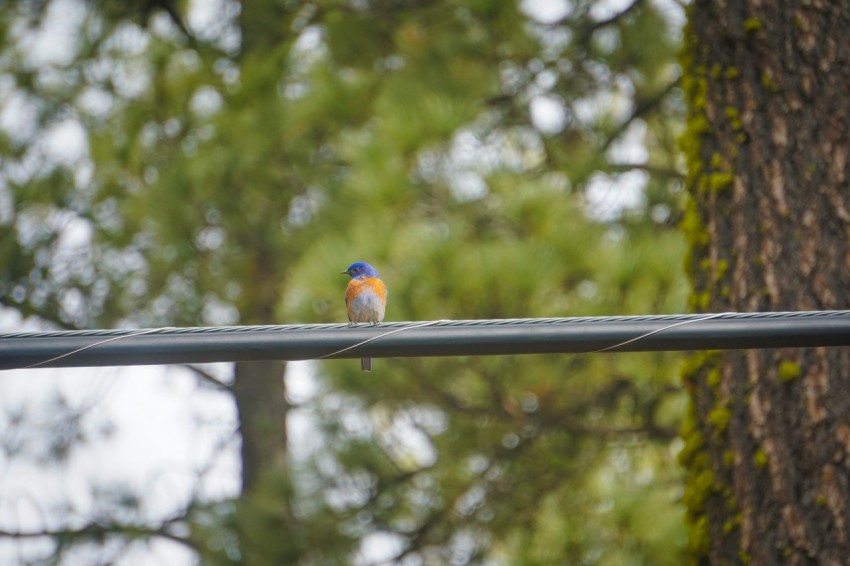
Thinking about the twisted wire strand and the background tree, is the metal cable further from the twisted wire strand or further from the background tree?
the background tree

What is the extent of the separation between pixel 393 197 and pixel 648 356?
105cm

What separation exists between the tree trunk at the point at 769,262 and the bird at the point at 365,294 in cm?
108

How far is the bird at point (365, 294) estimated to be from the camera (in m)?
3.43

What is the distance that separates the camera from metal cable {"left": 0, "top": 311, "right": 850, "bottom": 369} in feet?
6.01

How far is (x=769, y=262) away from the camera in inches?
101

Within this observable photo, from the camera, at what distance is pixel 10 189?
563 cm

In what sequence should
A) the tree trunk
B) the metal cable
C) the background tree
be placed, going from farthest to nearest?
1. the background tree
2. the tree trunk
3. the metal cable

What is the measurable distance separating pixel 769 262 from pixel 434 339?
3.49ft

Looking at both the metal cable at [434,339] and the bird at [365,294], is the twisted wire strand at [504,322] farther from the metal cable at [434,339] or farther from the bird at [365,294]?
the bird at [365,294]

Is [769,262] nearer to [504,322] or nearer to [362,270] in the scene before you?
[504,322]

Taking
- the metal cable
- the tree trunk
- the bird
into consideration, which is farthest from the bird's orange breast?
the metal cable

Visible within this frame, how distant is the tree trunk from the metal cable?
677 mm

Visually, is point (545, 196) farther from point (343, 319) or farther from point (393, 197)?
point (343, 319)

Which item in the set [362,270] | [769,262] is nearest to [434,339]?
[769,262]
